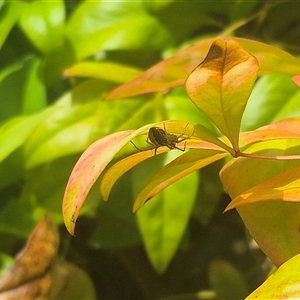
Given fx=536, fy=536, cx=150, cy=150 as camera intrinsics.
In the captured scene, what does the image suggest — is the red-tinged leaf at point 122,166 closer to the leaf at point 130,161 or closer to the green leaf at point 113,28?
the leaf at point 130,161

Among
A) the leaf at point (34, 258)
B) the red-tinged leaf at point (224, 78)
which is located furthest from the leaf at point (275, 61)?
the leaf at point (34, 258)

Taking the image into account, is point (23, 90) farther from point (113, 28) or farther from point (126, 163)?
point (126, 163)

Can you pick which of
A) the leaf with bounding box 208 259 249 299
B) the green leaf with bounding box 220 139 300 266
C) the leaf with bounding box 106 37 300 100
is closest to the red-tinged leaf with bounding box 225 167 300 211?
the green leaf with bounding box 220 139 300 266

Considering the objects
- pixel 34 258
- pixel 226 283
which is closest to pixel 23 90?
pixel 34 258

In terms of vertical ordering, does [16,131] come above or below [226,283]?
above

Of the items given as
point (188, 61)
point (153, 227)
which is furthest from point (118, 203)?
point (188, 61)

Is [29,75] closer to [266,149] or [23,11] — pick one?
[23,11]
